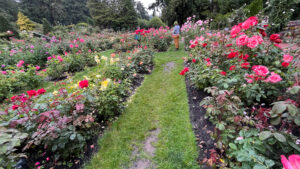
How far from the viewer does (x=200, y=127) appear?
2016mm

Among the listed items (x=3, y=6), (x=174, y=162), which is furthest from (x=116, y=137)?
(x=3, y=6)

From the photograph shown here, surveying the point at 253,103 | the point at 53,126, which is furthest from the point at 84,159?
the point at 253,103

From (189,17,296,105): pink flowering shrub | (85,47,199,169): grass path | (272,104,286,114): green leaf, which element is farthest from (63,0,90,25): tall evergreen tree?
(272,104,286,114): green leaf

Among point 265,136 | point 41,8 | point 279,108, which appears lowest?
point 265,136

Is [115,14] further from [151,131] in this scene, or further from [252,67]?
[252,67]

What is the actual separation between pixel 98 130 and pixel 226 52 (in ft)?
8.94

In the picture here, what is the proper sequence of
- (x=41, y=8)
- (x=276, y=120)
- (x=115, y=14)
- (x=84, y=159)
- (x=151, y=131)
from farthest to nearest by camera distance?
1. (x=41, y=8)
2. (x=115, y=14)
3. (x=151, y=131)
4. (x=84, y=159)
5. (x=276, y=120)

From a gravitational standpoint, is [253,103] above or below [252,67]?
below

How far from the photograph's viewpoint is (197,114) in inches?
90.1

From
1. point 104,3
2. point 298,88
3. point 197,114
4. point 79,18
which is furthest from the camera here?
point 79,18

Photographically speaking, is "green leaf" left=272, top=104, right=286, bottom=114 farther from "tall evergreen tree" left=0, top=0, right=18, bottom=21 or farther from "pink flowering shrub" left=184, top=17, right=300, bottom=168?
"tall evergreen tree" left=0, top=0, right=18, bottom=21

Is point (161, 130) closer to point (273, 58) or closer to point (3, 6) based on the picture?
point (273, 58)

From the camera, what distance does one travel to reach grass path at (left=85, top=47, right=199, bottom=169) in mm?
1655

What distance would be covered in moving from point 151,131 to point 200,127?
0.78 metres
